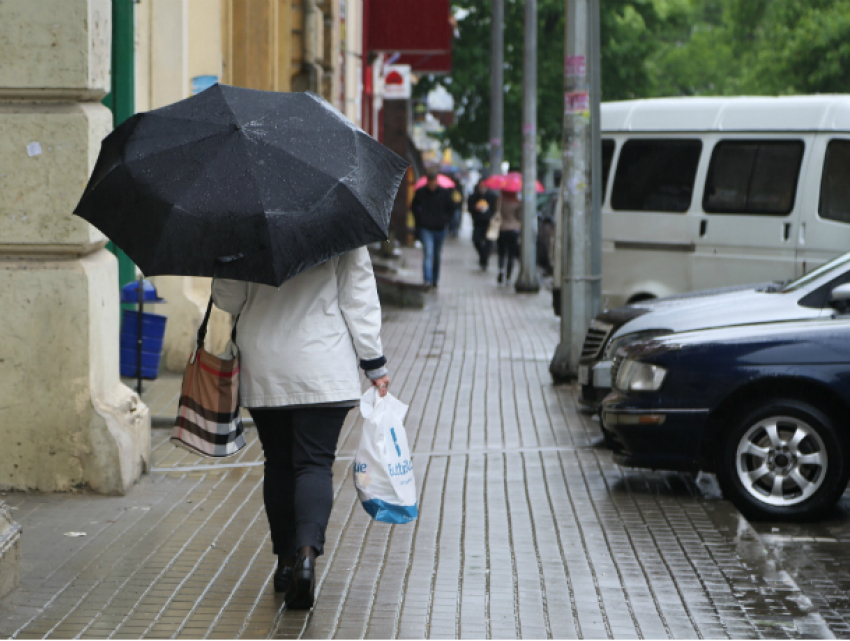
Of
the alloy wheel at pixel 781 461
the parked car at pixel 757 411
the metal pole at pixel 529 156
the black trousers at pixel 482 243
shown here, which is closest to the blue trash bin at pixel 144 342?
the parked car at pixel 757 411

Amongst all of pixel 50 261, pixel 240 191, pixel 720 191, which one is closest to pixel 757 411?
pixel 240 191

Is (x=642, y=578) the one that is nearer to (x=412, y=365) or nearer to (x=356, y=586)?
(x=356, y=586)

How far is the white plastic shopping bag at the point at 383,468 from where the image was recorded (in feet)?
16.3

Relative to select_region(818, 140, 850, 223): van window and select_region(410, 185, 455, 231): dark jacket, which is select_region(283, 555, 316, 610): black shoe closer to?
select_region(818, 140, 850, 223): van window

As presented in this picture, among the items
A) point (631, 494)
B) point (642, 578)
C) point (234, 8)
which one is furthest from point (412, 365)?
point (642, 578)

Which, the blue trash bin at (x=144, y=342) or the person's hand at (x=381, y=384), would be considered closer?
the person's hand at (x=381, y=384)

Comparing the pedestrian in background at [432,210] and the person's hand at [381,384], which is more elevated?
the pedestrian in background at [432,210]

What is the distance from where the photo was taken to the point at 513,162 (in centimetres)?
3797

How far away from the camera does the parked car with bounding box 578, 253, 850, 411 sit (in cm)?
727

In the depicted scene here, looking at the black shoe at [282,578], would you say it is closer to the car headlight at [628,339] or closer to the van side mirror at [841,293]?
the car headlight at [628,339]

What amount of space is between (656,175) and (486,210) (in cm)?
1413

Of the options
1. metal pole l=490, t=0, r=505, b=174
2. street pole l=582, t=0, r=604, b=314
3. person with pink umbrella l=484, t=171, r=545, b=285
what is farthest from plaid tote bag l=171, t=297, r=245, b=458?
metal pole l=490, t=0, r=505, b=174

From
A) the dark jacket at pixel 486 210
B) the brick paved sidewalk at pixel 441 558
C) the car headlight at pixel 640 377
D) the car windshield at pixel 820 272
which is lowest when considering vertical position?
the brick paved sidewalk at pixel 441 558

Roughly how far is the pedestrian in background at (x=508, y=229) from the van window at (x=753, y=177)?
10.7 meters
